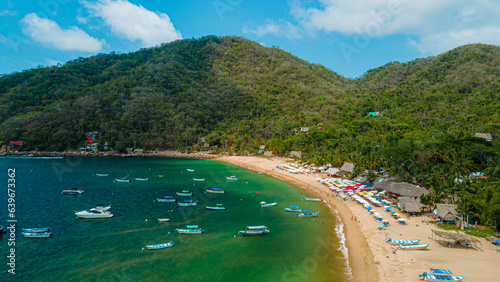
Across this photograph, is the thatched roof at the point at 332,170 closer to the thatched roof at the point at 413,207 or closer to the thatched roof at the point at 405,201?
the thatched roof at the point at 405,201

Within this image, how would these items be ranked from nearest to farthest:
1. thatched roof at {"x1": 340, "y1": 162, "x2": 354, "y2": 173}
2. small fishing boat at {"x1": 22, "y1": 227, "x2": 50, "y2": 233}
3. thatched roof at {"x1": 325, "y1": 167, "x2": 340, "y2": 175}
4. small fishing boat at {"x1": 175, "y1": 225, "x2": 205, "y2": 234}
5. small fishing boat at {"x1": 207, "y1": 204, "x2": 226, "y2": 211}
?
small fishing boat at {"x1": 22, "y1": 227, "x2": 50, "y2": 233}
small fishing boat at {"x1": 175, "y1": 225, "x2": 205, "y2": 234}
small fishing boat at {"x1": 207, "y1": 204, "x2": 226, "y2": 211}
thatched roof at {"x1": 340, "y1": 162, "x2": 354, "y2": 173}
thatched roof at {"x1": 325, "y1": 167, "x2": 340, "y2": 175}

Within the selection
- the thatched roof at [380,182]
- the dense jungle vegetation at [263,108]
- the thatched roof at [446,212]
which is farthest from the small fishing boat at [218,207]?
the dense jungle vegetation at [263,108]

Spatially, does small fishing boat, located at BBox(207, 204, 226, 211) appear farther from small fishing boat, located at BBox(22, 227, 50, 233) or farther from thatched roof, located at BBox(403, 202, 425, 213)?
thatched roof, located at BBox(403, 202, 425, 213)

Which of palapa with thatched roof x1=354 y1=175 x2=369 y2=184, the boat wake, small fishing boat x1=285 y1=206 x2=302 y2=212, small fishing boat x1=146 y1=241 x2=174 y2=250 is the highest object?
palapa with thatched roof x1=354 y1=175 x2=369 y2=184

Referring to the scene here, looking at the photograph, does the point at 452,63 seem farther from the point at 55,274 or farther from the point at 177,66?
the point at 55,274

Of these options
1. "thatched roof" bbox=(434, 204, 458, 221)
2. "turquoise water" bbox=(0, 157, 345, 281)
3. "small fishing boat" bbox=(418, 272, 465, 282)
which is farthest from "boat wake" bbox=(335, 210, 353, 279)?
"thatched roof" bbox=(434, 204, 458, 221)

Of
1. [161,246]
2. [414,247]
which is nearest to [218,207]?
[161,246]

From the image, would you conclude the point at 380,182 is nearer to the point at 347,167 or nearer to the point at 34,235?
the point at 347,167
